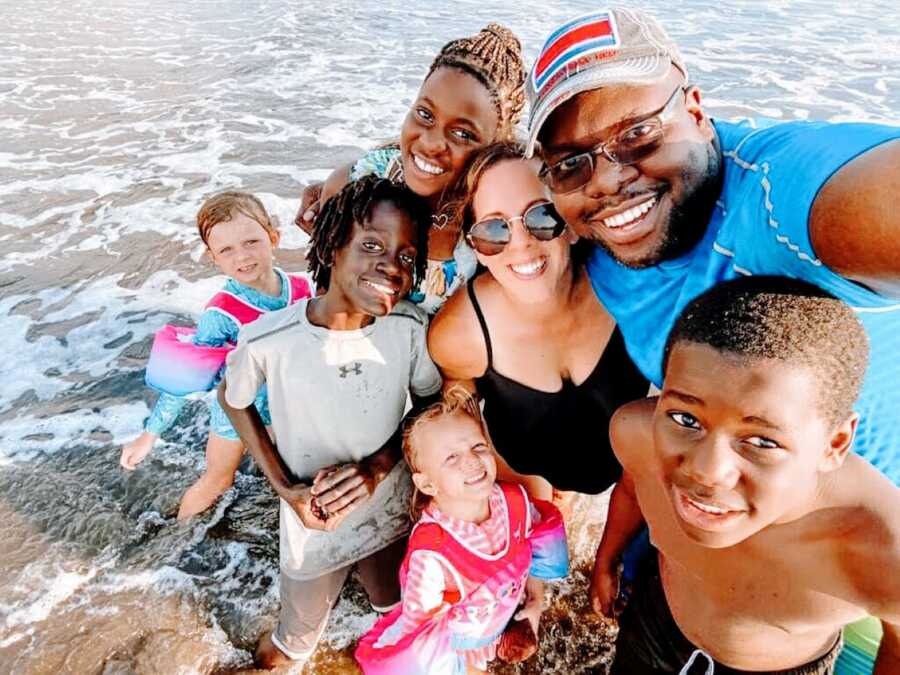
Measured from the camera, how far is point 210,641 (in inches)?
118

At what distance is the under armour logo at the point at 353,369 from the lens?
8.03 ft

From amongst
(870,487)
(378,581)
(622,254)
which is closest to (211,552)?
(378,581)

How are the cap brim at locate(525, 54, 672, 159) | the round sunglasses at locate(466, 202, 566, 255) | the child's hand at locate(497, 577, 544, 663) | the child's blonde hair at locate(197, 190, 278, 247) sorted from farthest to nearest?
1. the child's blonde hair at locate(197, 190, 278, 247)
2. the child's hand at locate(497, 577, 544, 663)
3. the round sunglasses at locate(466, 202, 566, 255)
4. the cap brim at locate(525, 54, 672, 159)

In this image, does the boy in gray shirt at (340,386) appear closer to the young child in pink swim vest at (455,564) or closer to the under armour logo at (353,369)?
the under armour logo at (353,369)

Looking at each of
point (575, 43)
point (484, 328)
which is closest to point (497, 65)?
point (575, 43)

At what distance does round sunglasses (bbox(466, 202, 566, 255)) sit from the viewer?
7.39 feet

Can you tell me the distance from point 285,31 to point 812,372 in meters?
14.9

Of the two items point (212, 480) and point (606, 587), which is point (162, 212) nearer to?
point (212, 480)

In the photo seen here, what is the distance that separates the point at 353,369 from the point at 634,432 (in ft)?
3.69

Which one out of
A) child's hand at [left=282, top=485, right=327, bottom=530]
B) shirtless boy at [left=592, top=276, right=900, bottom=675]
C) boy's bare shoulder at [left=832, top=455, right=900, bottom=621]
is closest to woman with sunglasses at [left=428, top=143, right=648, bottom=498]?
shirtless boy at [left=592, top=276, right=900, bottom=675]

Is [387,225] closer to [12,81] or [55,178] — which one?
[55,178]

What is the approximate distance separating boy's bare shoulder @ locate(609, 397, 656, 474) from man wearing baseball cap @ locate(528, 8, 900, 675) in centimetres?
18

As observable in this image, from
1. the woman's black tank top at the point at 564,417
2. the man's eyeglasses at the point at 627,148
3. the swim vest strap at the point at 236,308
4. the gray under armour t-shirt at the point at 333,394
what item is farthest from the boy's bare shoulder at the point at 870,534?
the swim vest strap at the point at 236,308

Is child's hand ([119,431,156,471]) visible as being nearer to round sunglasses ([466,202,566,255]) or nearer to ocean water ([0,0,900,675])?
ocean water ([0,0,900,675])
